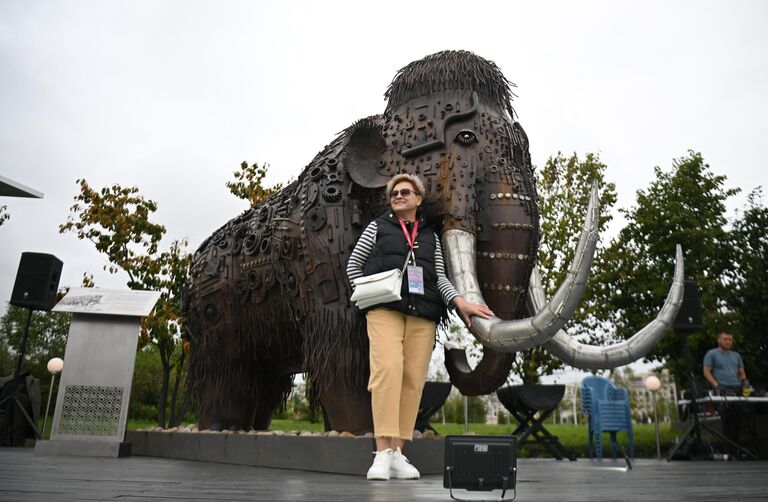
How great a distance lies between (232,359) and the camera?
22.1ft

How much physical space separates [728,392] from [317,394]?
22.9 ft

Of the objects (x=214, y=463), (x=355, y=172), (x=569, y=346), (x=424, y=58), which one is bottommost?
(x=214, y=463)

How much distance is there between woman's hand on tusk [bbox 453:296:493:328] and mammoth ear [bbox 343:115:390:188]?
145 centimetres

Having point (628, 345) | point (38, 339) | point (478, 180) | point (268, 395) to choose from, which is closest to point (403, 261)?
point (478, 180)

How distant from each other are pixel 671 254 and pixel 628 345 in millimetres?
15727

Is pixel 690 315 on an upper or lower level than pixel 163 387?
upper

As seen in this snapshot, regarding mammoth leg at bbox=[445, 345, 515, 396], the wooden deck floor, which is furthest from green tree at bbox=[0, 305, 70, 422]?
the wooden deck floor

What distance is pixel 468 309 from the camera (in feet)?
14.1

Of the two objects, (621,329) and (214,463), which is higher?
(621,329)

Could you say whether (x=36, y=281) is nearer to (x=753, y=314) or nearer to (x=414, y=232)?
(x=414, y=232)

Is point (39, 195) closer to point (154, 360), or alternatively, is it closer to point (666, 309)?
point (666, 309)

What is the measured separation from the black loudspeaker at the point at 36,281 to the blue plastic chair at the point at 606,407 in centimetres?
824

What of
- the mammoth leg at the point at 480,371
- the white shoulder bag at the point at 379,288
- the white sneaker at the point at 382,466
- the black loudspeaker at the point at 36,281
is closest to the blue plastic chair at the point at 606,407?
the mammoth leg at the point at 480,371

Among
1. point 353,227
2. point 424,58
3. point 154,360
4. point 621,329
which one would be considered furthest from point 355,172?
point 154,360
